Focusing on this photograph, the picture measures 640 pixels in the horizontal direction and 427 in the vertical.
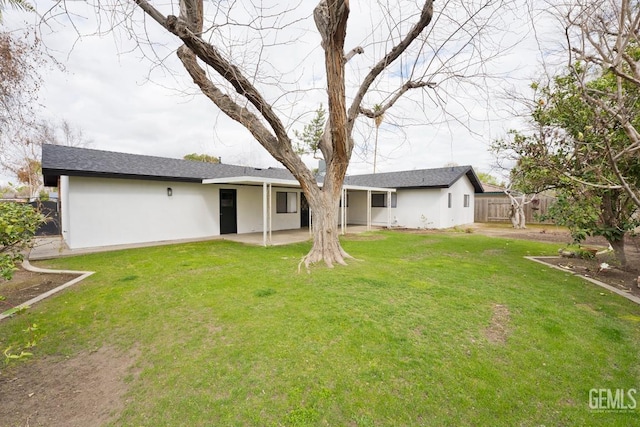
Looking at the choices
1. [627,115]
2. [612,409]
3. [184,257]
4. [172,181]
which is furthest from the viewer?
[172,181]

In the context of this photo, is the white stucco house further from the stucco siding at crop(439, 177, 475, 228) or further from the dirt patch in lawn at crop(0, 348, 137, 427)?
the dirt patch in lawn at crop(0, 348, 137, 427)

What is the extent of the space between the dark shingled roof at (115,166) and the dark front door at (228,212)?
92 cm

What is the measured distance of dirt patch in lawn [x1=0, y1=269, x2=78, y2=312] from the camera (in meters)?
4.83

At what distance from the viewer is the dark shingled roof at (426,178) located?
16.1 m

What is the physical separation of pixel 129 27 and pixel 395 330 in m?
4.85

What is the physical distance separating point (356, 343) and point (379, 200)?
51.8ft

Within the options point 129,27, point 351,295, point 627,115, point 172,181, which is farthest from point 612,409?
point 172,181

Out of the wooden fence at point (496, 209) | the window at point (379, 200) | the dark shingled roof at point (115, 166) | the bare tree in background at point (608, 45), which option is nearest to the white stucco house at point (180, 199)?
the dark shingled roof at point (115, 166)

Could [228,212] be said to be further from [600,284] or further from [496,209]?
[496,209]

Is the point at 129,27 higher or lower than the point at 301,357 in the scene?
higher

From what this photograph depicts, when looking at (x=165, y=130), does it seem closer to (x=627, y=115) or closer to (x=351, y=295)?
(x=351, y=295)

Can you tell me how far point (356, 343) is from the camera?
3191 millimetres

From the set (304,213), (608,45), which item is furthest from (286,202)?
(608,45)

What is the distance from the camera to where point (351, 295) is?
4.66 m
